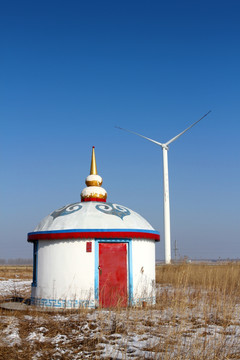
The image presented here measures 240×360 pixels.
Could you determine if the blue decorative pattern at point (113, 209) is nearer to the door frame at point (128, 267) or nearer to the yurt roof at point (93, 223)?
the yurt roof at point (93, 223)

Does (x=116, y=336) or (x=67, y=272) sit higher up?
(x=67, y=272)

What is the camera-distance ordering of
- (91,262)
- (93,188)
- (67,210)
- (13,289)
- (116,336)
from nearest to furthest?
(116,336)
(91,262)
(67,210)
(93,188)
(13,289)

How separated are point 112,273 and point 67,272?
1579 millimetres

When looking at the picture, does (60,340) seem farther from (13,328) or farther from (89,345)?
(13,328)

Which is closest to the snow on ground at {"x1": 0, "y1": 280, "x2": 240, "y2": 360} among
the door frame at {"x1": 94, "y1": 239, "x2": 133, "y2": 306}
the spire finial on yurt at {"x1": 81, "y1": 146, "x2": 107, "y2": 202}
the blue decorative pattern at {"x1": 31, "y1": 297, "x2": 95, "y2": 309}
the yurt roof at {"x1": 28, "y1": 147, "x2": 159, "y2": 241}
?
the blue decorative pattern at {"x1": 31, "y1": 297, "x2": 95, "y2": 309}

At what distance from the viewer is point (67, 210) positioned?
14547mm

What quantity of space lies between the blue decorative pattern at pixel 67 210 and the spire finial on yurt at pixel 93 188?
2.90 feet

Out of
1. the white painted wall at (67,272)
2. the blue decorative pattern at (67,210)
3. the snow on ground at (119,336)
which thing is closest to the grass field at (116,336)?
the snow on ground at (119,336)

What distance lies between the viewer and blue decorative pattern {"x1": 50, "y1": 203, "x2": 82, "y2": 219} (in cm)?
1432

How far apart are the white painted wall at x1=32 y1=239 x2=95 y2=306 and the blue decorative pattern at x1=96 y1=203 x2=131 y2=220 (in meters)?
1.61

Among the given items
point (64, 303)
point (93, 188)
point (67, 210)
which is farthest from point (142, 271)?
point (93, 188)

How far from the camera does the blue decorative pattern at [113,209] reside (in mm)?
14247

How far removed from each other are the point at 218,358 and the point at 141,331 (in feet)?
8.62

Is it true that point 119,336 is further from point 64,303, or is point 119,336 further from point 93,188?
point 93,188
